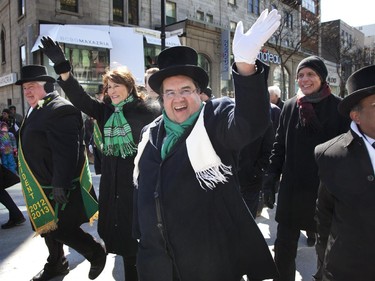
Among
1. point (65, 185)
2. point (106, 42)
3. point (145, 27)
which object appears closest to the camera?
point (65, 185)

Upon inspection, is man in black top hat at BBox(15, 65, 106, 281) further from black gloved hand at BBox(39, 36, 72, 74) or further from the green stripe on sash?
black gloved hand at BBox(39, 36, 72, 74)

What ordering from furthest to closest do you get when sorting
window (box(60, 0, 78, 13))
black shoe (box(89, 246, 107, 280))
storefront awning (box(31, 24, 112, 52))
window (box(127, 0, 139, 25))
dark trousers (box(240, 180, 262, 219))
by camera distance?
1. window (box(127, 0, 139, 25))
2. window (box(60, 0, 78, 13))
3. storefront awning (box(31, 24, 112, 52))
4. dark trousers (box(240, 180, 262, 219))
5. black shoe (box(89, 246, 107, 280))

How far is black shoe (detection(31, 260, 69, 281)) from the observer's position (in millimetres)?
3660

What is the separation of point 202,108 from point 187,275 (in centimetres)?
92

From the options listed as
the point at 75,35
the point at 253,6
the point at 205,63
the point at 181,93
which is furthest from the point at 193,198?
the point at 253,6

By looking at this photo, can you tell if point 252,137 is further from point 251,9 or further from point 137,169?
point 251,9

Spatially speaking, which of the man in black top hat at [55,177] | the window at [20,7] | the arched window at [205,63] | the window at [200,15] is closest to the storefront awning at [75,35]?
the window at [20,7]

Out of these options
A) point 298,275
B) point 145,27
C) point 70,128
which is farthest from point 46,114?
point 145,27

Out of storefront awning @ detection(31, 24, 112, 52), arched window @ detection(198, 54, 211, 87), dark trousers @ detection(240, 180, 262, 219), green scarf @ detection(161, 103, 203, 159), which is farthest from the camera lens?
arched window @ detection(198, 54, 211, 87)

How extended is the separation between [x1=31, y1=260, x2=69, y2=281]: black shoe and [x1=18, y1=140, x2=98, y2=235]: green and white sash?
0.52 m

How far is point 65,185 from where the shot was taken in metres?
3.42

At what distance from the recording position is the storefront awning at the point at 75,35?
1592 cm

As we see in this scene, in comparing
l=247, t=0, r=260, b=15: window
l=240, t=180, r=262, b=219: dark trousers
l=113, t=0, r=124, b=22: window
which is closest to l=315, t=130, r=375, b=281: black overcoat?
l=240, t=180, r=262, b=219: dark trousers

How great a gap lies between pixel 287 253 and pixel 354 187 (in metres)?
1.24
